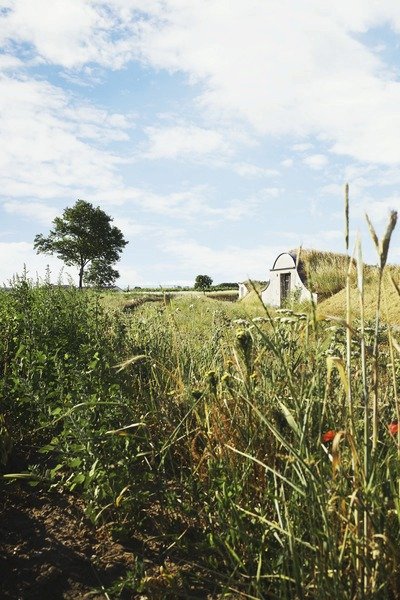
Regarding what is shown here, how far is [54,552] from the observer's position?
7.54 feet

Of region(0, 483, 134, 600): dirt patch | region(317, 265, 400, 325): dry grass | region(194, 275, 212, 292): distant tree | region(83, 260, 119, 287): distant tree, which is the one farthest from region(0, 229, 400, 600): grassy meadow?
region(83, 260, 119, 287): distant tree

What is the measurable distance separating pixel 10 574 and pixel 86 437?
0.63 metres

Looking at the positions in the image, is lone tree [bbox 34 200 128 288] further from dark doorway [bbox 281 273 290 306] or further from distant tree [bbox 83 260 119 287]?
dark doorway [bbox 281 273 290 306]

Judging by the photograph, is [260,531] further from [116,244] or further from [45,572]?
[116,244]

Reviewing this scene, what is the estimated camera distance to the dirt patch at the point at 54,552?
2.09 m

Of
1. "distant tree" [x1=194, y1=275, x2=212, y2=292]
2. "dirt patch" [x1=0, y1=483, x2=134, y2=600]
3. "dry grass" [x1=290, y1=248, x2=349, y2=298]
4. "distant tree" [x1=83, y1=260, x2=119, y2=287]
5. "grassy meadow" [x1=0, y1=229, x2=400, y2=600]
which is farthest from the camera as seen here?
"distant tree" [x1=83, y1=260, x2=119, y2=287]

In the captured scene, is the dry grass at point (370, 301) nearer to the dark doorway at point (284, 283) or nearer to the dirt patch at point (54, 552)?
the dark doorway at point (284, 283)

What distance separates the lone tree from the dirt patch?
143 ft

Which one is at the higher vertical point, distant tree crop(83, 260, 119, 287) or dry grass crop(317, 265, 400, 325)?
distant tree crop(83, 260, 119, 287)

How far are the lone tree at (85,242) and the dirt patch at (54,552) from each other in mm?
43600

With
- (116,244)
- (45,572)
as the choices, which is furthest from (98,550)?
(116,244)

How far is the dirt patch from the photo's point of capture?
2.09m

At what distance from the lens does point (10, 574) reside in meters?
2.20

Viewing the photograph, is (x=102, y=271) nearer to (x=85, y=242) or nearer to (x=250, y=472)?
(x=85, y=242)
